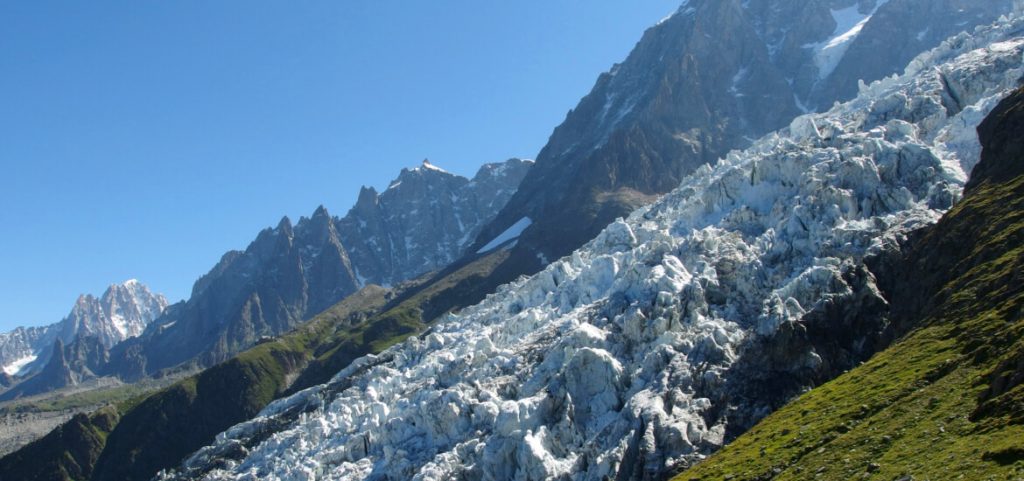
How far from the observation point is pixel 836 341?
9344 centimetres

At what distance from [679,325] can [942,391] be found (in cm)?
5089

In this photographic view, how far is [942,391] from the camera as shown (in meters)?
62.2

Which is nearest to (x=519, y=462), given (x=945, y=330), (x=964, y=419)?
(x=945, y=330)

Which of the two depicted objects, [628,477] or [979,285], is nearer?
[979,285]

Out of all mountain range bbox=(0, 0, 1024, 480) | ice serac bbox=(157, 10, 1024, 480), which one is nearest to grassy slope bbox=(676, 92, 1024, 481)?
mountain range bbox=(0, 0, 1024, 480)

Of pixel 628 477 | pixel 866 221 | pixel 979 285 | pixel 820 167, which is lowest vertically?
pixel 628 477

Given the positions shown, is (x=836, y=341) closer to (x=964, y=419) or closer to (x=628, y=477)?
(x=628, y=477)

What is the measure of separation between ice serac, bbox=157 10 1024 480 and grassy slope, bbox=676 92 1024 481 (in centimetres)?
958

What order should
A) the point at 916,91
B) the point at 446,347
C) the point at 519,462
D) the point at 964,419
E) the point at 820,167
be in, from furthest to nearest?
the point at 446,347
the point at 916,91
the point at 820,167
the point at 519,462
the point at 964,419

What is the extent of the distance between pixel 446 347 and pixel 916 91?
112m

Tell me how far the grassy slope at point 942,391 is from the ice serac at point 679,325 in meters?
9.58

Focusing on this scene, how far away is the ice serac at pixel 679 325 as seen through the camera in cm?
9669

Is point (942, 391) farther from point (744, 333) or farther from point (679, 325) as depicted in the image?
point (679, 325)

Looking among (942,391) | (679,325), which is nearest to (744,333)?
(679,325)
